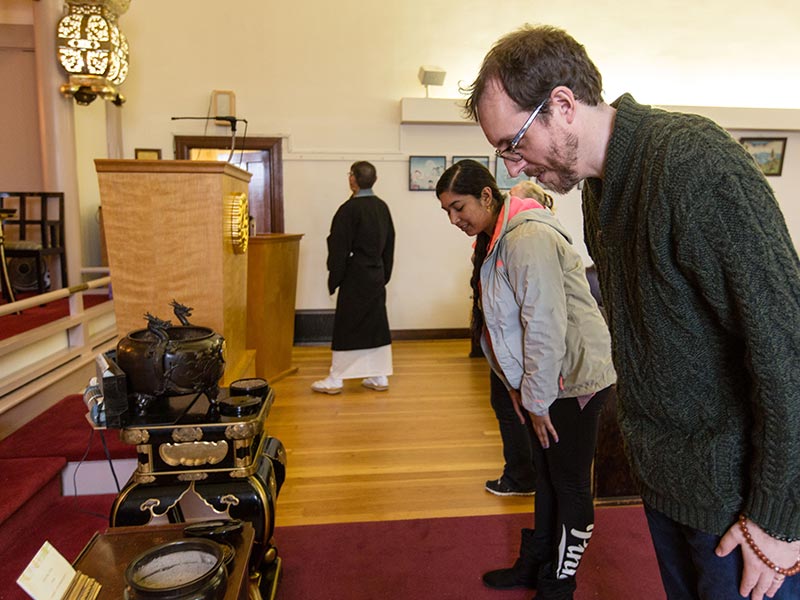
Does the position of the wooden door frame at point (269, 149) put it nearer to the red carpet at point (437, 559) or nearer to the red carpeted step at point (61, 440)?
the red carpeted step at point (61, 440)

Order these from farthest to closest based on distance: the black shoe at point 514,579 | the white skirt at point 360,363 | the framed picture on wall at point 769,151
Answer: the framed picture on wall at point 769,151 → the white skirt at point 360,363 → the black shoe at point 514,579

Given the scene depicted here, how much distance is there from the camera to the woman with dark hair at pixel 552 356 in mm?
1720

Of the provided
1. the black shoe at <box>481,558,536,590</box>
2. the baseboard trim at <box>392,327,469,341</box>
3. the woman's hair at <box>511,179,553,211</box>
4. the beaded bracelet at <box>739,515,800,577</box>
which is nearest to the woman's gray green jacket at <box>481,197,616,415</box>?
the woman's hair at <box>511,179,553,211</box>

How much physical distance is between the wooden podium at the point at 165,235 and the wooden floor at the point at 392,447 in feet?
3.55

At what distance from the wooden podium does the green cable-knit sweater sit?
5.55 feet

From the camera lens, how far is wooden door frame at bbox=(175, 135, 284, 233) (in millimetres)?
5922

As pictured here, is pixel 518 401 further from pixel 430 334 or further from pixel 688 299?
pixel 430 334

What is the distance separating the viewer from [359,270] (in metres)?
4.37

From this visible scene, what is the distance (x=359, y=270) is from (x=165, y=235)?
2152 mm

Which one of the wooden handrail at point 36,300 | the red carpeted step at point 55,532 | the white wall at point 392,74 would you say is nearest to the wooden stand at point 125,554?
the red carpeted step at point 55,532

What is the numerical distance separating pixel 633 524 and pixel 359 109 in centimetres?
480

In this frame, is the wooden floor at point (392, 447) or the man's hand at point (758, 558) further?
the wooden floor at point (392, 447)

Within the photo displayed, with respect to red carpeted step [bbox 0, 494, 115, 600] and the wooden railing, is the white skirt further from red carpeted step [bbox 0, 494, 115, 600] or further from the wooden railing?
red carpeted step [bbox 0, 494, 115, 600]

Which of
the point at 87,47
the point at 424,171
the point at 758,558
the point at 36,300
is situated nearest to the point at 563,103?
the point at 758,558
